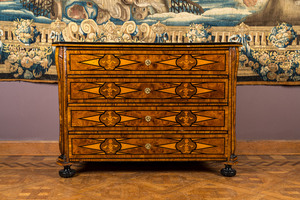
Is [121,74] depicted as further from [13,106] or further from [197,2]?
[13,106]

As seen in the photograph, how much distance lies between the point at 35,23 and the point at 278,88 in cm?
302

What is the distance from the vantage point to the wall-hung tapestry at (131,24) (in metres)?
3.89

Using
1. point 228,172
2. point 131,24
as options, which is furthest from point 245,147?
point 131,24

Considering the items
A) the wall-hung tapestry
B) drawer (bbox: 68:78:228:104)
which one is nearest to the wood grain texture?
the wall-hung tapestry

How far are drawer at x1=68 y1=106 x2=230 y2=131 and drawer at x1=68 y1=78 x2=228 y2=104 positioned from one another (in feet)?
0.26

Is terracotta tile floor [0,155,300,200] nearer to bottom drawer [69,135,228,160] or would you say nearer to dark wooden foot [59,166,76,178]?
dark wooden foot [59,166,76,178]

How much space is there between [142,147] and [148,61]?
32.1 inches

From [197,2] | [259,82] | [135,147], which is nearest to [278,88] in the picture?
[259,82]

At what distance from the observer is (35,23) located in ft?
12.8

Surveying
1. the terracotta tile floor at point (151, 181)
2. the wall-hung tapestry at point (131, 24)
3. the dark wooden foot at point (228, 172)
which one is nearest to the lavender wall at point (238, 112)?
the wall-hung tapestry at point (131, 24)

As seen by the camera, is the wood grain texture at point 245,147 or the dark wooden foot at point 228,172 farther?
the wood grain texture at point 245,147

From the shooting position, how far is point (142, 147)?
316 cm

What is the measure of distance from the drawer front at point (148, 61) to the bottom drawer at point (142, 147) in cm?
63

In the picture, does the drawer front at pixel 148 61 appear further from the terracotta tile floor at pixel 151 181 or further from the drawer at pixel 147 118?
the terracotta tile floor at pixel 151 181
